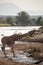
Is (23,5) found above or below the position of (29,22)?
above

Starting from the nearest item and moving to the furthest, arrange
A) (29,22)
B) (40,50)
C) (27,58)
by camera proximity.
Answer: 1. (40,50)
2. (27,58)
3. (29,22)

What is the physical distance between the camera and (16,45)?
4.33 ft

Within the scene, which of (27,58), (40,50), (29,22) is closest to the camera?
(40,50)

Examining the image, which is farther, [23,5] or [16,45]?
[23,5]

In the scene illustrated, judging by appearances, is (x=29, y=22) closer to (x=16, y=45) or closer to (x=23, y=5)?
(x=23, y=5)

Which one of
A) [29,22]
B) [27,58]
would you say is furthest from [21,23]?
[27,58]

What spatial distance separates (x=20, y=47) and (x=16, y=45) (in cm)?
4

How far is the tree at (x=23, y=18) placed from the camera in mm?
2223

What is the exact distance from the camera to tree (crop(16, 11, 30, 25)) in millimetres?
2223

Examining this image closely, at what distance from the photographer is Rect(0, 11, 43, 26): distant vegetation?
7.27ft

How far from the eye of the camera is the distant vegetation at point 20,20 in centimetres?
221

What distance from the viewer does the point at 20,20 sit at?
225 centimetres

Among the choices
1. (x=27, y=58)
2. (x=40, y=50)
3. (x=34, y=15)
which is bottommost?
A: (x=27, y=58)

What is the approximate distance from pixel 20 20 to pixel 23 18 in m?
0.06
